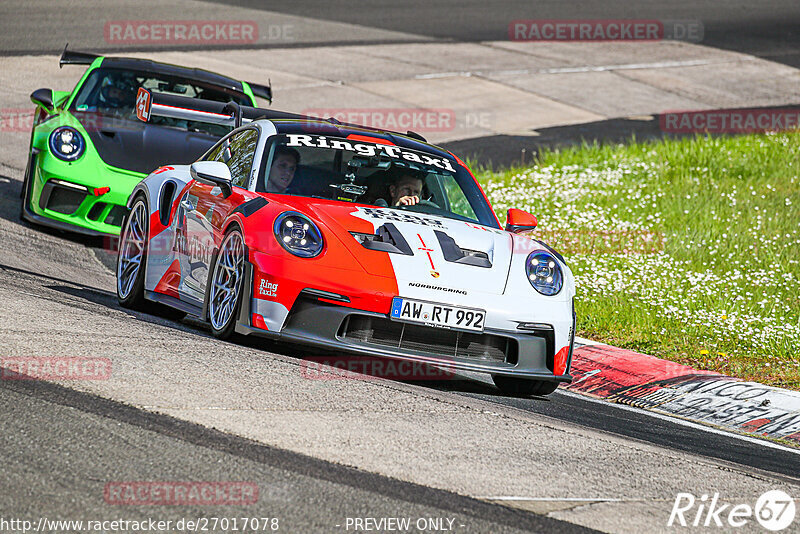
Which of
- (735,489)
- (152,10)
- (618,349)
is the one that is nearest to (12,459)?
(735,489)

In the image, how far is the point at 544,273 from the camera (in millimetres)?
6938

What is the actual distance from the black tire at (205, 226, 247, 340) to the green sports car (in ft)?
12.3

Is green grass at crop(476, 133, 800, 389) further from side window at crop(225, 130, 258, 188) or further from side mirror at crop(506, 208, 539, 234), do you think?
side window at crop(225, 130, 258, 188)

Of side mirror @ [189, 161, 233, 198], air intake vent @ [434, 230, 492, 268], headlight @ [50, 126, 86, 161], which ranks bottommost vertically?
air intake vent @ [434, 230, 492, 268]

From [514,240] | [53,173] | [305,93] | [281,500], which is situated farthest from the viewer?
[305,93]

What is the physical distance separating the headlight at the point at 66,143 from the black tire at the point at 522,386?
5.11 m

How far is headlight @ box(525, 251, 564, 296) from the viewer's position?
685 cm

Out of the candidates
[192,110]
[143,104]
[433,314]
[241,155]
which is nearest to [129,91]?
[192,110]

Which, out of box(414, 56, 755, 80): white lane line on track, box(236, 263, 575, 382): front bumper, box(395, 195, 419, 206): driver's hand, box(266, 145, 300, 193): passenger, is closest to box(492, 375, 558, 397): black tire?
box(236, 263, 575, 382): front bumper

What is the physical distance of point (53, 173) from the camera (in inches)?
417

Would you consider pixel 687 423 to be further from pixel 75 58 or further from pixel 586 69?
pixel 586 69

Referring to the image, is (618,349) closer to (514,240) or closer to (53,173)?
(514,240)

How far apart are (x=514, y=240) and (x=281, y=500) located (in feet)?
11.1

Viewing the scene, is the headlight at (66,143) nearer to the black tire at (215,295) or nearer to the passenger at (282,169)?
the passenger at (282,169)
